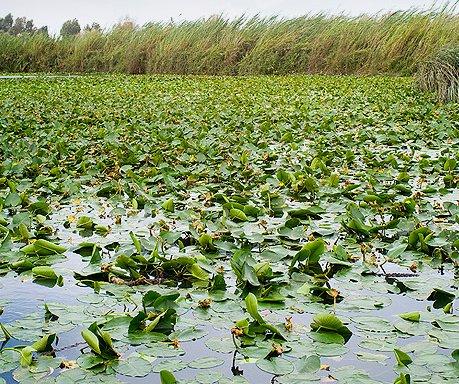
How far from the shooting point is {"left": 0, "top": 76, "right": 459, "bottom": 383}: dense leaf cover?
1.49 m

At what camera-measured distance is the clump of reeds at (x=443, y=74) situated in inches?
280

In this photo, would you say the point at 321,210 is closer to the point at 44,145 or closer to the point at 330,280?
the point at 330,280

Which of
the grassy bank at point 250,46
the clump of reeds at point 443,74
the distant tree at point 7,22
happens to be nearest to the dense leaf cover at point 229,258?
the clump of reeds at point 443,74

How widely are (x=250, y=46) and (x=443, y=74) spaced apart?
7.05 m

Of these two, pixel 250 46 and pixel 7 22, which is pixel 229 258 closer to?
pixel 250 46

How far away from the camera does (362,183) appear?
130 inches

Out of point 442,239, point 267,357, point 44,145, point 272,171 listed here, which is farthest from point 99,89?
point 267,357

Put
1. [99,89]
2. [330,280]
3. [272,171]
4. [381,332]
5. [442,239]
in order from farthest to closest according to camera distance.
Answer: [99,89] → [272,171] → [442,239] → [330,280] → [381,332]

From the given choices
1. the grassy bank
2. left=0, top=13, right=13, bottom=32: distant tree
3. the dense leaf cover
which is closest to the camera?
the dense leaf cover

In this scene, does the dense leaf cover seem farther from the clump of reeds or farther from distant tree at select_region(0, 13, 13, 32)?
distant tree at select_region(0, 13, 13, 32)

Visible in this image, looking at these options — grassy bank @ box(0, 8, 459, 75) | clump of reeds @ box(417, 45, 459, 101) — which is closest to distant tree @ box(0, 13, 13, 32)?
grassy bank @ box(0, 8, 459, 75)

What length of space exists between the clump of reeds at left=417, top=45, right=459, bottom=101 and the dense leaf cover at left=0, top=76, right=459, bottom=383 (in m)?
2.40

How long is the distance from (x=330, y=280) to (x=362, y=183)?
54.6 inches

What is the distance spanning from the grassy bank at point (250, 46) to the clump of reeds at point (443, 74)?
291cm
